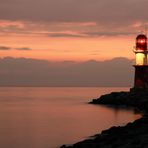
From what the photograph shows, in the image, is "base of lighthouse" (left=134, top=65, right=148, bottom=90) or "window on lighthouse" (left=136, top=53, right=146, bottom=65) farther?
"base of lighthouse" (left=134, top=65, right=148, bottom=90)

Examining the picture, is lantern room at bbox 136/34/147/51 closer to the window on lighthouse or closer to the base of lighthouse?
the window on lighthouse

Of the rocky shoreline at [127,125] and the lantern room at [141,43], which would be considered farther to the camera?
the lantern room at [141,43]

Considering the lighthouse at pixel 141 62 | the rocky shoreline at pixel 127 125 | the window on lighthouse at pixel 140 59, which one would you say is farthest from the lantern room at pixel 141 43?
the rocky shoreline at pixel 127 125

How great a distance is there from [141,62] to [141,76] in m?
1.88

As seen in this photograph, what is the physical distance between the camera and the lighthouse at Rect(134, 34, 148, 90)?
60.9 meters

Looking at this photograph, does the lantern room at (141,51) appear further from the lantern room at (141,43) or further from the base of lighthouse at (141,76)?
the base of lighthouse at (141,76)

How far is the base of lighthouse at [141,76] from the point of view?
6119 cm

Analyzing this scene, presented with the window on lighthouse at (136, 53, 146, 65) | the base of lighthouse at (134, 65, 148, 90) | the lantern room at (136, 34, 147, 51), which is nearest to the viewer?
the window on lighthouse at (136, 53, 146, 65)

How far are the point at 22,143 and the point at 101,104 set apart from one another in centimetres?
4066

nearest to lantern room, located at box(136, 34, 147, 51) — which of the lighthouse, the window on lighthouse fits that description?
the lighthouse

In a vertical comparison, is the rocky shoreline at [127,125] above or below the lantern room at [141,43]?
below

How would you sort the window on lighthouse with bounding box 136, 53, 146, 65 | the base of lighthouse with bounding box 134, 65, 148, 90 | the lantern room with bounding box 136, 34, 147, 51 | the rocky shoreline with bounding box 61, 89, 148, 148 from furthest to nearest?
the lantern room with bounding box 136, 34, 147, 51 < the base of lighthouse with bounding box 134, 65, 148, 90 < the window on lighthouse with bounding box 136, 53, 146, 65 < the rocky shoreline with bounding box 61, 89, 148, 148

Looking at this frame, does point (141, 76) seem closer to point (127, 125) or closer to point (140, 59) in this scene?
point (140, 59)

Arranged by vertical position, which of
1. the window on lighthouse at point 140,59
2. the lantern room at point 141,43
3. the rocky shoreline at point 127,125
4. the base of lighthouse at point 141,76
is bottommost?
the rocky shoreline at point 127,125
